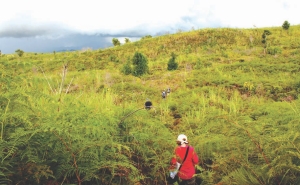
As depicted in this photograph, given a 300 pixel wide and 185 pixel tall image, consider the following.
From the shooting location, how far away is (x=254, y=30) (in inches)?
1131

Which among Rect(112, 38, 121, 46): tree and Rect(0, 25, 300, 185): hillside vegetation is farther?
Rect(112, 38, 121, 46): tree

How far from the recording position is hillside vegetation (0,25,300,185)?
277cm

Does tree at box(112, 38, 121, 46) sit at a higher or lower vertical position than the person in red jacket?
higher

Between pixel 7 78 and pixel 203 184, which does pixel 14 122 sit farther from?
pixel 203 184

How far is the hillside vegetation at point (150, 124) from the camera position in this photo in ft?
9.09

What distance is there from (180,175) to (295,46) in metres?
19.3

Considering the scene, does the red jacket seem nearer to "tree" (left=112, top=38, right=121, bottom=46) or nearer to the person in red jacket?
the person in red jacket

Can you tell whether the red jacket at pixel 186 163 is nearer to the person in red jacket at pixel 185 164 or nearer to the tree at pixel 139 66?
the person in red jacket at pixel 185 164

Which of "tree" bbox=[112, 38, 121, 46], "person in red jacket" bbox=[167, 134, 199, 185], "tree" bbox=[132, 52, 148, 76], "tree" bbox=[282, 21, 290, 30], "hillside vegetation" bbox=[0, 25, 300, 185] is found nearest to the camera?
"hillside vegetation" bbox=[0, 25, 300, 185]

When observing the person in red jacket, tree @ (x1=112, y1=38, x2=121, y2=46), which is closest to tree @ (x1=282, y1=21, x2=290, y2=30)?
tree @ (x1=112, y1=38, x2=121, y2=46)

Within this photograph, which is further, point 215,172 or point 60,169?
point 215,172

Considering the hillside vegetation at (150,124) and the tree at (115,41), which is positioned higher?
the tree at (115,41)

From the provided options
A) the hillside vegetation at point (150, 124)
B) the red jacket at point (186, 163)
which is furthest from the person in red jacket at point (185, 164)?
the hillside vegetation at point (150, 124)

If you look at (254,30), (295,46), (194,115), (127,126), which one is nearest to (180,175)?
(127,126)
